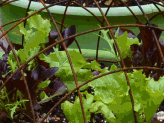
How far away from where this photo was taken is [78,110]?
66 cm

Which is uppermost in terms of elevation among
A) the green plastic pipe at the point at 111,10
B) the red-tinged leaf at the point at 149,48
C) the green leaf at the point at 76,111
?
the green plastic pipe at the point at 111,10

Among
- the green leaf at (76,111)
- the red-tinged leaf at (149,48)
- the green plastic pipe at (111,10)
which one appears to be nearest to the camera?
the green leaf at (76,111)

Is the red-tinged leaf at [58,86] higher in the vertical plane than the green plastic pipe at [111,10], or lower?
lower

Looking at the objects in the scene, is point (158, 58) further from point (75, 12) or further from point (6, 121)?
point (6, 121)

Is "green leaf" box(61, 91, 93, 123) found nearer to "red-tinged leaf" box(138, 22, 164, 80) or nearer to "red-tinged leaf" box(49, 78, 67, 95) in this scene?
"red-tinged leaf" box(49, 78, 67, 95)

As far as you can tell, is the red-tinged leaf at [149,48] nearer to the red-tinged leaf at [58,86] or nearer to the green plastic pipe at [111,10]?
the green plastic pipe at [111,10]

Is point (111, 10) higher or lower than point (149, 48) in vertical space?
higher

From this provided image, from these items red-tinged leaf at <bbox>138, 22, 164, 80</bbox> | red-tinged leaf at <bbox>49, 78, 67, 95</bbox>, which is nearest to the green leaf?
red-tinged leaf at <bbox>49, 78, 67, 95</bbox>

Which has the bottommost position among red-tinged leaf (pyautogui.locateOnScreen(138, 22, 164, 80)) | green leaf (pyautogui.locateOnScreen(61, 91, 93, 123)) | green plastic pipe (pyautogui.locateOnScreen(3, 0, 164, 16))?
green leaf (pyautogui.locateOnScreen(61, 91, 93, 123))

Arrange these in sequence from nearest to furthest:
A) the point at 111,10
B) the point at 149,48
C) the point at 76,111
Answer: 1. the point at 76,111
2. the point at 149,48
3. the point at 111,10

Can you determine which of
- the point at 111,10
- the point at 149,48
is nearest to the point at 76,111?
the point at 149,48

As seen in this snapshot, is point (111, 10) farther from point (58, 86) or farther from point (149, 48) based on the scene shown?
point (58, 86)

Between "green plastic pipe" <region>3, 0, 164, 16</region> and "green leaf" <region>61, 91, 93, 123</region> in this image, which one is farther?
"green plastic pipe" <region>3, 0, 164, 16</region>

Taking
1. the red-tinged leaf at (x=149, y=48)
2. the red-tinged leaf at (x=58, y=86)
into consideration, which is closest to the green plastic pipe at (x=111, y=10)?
the red-tinged leaf at (x=149, y=48)
